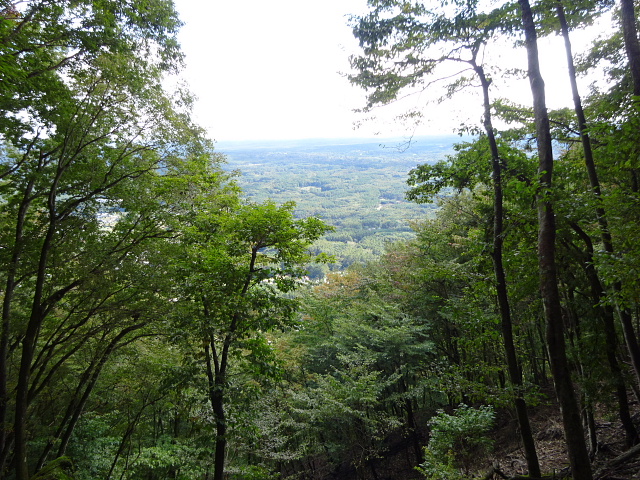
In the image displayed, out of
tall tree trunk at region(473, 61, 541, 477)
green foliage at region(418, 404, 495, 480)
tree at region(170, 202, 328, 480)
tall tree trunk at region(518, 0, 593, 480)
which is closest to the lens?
tall tree trunk at region(518, 0, 593, 480)

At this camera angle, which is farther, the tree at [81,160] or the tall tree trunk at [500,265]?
the tall tree trunk at [500,265]

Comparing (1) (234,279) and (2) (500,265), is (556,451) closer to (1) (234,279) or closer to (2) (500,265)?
(2) (500,265)

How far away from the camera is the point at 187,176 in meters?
8.08

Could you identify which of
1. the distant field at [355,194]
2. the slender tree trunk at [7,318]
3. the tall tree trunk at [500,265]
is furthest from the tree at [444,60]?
the distant field at [355,194]

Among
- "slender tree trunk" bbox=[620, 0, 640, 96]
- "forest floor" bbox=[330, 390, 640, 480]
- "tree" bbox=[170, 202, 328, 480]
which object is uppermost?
"slender tree trunk" bbox=[620, 0, 640, 96]

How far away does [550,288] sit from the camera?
436 cm

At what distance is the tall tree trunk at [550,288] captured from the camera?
4.03 metres

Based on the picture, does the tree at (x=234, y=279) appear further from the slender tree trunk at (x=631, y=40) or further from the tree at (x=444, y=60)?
the slender tree trunk at (x=631, y=40)

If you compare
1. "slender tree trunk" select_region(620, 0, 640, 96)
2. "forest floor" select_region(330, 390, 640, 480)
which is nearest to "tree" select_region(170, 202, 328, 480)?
"forest floor" select_region(330, 390, 640, 480)

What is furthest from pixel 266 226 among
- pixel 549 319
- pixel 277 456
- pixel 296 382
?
pixel 296 382

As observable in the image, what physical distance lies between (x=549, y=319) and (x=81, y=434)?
1226 centimetres

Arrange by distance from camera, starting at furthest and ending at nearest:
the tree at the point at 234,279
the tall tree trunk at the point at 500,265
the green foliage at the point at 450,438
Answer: the tree at the point at 234,279, the green foliage at the point at 450,438, the tall tree trunk at the point at 500,265

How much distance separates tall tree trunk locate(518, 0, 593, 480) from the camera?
403 cm

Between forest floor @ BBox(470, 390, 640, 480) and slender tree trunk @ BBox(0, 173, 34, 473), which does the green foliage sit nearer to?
forest floor @ BBox(470, 390, 640, 480)
